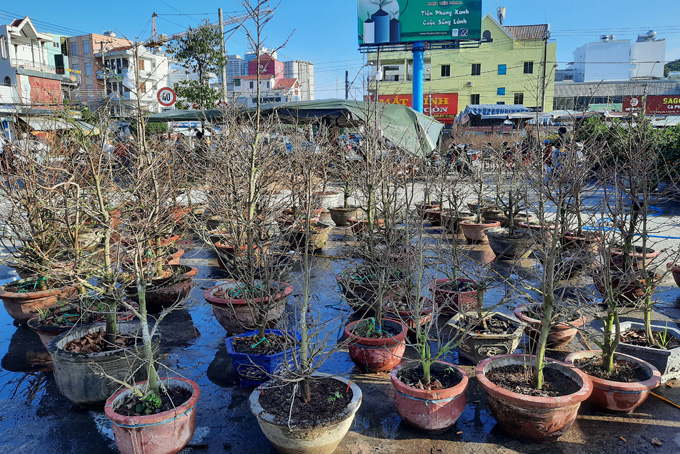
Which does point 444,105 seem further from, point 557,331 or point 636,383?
point 636,383

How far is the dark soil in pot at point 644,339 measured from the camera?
4.61m

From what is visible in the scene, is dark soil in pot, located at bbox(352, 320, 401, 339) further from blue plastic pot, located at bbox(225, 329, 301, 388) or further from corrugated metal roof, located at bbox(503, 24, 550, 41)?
corrugated metal roof, located at bbox(503, 24, 550, 41)

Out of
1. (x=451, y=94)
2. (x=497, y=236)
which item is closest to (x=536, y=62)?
(x=451, y=94)

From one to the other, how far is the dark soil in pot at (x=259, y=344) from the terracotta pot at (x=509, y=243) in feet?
16.2

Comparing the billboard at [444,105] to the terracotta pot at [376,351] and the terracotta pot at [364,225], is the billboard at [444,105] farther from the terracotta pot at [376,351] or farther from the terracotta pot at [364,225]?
the terracotta pot at [376,351]

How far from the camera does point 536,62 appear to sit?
39.9 m

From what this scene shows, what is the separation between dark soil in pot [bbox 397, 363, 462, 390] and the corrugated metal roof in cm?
4242

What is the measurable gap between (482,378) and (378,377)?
3.99ft

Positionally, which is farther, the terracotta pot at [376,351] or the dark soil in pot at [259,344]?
the terracotta pot at [376,351]

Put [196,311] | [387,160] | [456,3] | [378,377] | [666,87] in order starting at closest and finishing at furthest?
1. [378,377]
2. [196,311]
3. [387,160]
4. [456,3]
5. [666,87]

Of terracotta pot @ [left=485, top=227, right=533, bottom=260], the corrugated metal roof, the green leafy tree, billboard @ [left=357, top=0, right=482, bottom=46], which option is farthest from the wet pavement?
the corrugated metal roof

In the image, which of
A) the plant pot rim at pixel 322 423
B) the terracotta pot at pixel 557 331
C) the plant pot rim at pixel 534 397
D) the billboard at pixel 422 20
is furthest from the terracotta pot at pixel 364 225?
the billboard at pixel 422 20

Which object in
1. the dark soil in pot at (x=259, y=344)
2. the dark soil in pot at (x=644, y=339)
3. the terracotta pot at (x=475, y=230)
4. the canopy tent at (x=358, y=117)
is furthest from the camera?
the canopy tent at (x=358, y=117)

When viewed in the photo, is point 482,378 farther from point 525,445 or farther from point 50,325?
point 50,325
